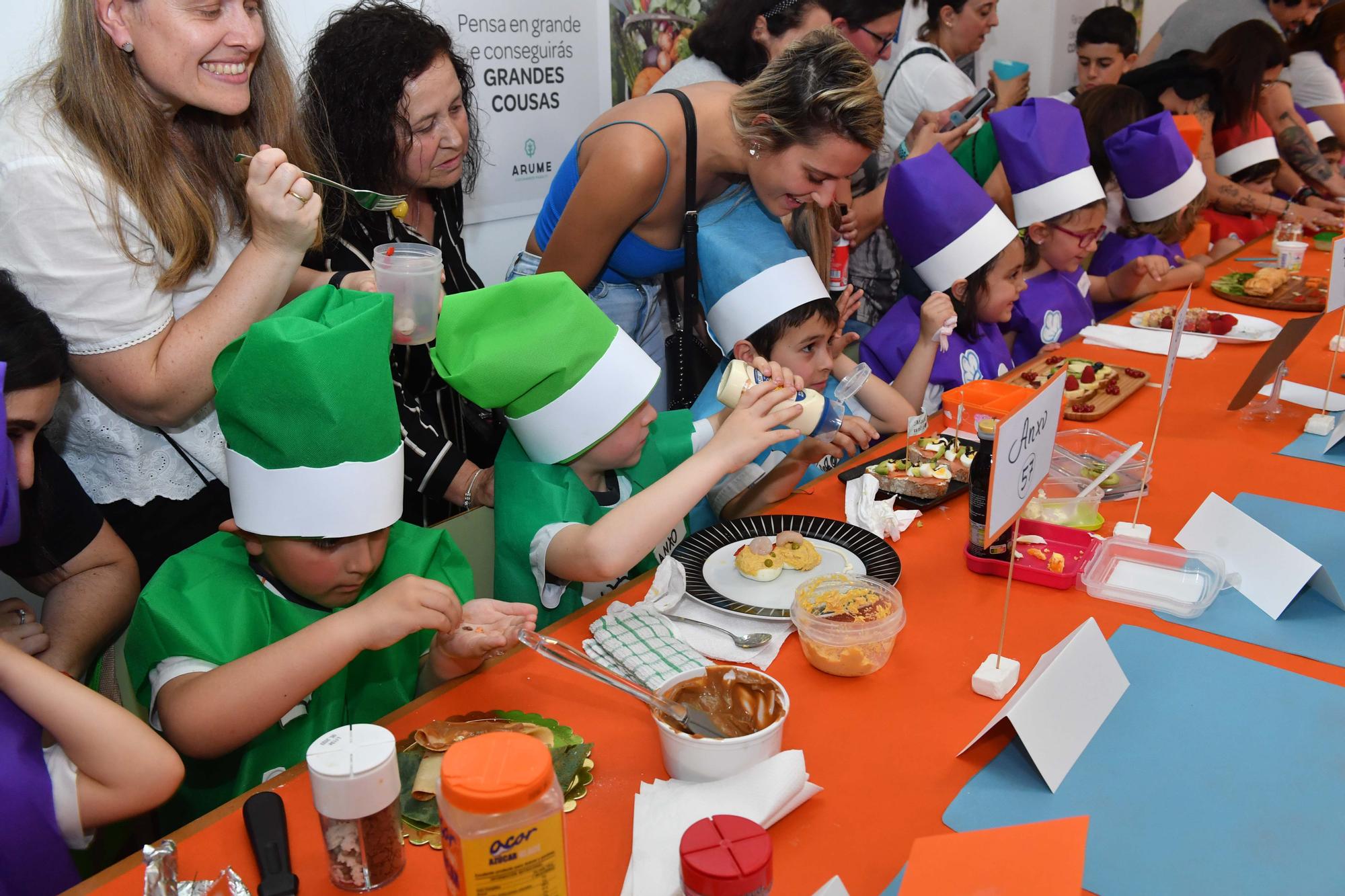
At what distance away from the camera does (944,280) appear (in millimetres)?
2902

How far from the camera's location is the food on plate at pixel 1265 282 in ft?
11.1

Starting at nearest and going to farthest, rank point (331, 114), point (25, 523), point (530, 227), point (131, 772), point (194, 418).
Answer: point (131, 772), point (25, 523), point (194, 418), point (331, 114), point (530, 227)

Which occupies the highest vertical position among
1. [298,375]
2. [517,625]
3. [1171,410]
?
[298,375]

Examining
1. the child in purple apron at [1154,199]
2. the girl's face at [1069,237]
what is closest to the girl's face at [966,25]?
the child in purple apron at [1154,199]

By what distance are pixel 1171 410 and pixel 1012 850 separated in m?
1.78

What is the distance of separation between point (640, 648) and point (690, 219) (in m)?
1.27

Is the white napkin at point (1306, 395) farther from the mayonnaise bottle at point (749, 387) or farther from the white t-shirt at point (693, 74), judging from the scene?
the white t-shirt at point (693, 74)

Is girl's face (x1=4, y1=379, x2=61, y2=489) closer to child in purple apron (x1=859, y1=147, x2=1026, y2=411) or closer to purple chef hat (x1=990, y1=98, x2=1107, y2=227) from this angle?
child in purple apron (x1=859, y1=147, x2=1026, y2=411)

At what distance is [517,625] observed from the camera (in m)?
1.38

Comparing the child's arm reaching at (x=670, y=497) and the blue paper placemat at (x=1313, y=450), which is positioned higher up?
the child's arm reaching at (x=670, y=497)

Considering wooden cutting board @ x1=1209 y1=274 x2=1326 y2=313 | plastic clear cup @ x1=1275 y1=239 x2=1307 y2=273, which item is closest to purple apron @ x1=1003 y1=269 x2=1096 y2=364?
wooden cutting board @ x1=1209 y1=274 x2=1326 y2=313

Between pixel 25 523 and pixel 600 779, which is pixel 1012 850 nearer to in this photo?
pixel 600 779

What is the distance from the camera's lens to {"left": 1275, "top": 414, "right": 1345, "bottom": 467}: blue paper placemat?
211 cm

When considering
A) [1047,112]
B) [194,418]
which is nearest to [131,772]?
[194,418]
